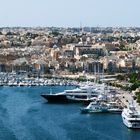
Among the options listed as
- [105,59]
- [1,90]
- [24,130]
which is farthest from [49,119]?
[105,59]

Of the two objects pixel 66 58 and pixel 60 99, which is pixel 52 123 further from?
pixel 66 58

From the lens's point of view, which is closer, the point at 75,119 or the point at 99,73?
the point at 75,119

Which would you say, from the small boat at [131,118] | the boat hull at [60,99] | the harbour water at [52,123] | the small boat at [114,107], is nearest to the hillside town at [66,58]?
the boat hull at [60,99]

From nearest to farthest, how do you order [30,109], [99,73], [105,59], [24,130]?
[24,130]
[30,109]
[99,73]
[105,59]

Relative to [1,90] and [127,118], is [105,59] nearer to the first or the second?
[1,90]

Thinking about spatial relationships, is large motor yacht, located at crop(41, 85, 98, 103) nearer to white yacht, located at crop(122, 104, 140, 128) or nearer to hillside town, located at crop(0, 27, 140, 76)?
white yacht, located at crop(122, 104, 140, 128)

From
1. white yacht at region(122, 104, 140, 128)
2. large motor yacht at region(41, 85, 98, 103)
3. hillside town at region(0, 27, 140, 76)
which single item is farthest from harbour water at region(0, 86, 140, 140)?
hillside town at region(0, 27, 140, 76)

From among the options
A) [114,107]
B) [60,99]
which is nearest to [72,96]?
[60,99]
